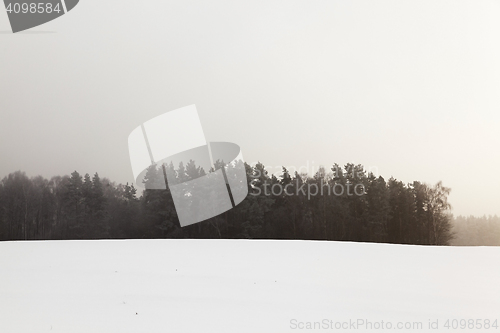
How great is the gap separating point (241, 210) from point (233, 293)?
12162 mm

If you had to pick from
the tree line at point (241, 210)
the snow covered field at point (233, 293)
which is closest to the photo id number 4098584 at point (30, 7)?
the tree line at point (241, 210)

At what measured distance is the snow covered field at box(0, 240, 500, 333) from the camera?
254 centimetres

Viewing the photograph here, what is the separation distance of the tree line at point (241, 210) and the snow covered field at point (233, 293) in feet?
28.9

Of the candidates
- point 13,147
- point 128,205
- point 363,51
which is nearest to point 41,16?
point 13,147

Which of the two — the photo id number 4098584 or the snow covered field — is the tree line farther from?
the snow covered field

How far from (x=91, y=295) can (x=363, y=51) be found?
13515 mm

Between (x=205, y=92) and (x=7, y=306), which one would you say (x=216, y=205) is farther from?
(x=7, y=306)

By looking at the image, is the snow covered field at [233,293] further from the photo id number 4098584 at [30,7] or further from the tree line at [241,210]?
the photo id number 4098584 at [30,7]

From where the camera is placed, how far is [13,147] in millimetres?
16156

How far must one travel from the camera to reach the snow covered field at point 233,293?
254 cm

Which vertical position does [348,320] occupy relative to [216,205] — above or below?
below

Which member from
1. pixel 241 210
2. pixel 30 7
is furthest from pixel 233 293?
pixel 30 7

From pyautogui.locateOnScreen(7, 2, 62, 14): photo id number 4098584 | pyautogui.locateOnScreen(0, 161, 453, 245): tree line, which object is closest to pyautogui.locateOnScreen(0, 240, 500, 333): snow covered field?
pyautogui.locateOnScreen(0, 161, 453, 245): tree line

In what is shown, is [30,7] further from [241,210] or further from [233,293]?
[233,293]
